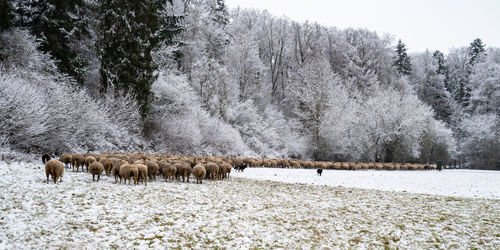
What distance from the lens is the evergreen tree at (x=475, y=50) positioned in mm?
70625

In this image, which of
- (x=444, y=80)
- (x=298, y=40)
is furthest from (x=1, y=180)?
(x=444, y=80)

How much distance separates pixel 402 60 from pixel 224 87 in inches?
1736

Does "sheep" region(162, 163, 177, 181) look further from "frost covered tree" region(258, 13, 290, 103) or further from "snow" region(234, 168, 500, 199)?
"frost covered tree" region(258, 13, 290, 103)

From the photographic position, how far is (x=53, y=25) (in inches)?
899

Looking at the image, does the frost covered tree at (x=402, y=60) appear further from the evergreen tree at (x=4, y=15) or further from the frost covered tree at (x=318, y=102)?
the evergreen tree at (x=4, y=15)

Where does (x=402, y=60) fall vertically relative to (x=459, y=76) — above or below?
above

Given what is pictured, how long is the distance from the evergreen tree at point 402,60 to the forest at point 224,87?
0.39m

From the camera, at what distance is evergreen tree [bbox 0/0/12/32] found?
732 inches

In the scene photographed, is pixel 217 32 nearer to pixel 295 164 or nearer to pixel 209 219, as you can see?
pixel 295 164

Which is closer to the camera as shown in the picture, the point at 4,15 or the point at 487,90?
the point at 4,15

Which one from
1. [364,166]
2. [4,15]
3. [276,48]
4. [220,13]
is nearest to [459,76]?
[276,48]

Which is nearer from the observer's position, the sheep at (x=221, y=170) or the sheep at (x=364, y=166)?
the sheep at (x=221, y=170)

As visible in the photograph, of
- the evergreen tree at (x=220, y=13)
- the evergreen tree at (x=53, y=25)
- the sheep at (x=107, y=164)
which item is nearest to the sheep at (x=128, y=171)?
the sheep at (x=107, y=164)

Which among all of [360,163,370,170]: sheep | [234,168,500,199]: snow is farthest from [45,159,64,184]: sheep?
[360,163,370,170]: sheep
